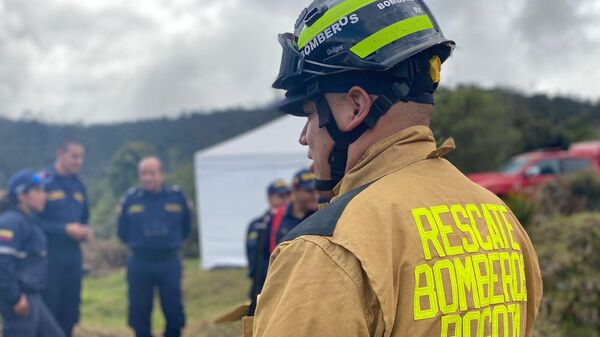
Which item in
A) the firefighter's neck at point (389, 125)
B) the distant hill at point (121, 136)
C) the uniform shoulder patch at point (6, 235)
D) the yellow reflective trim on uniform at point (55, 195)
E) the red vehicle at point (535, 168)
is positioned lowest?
the red vehicle at point (535, 168)

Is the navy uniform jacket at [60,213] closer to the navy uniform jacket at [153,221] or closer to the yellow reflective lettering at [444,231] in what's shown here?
the navy uniform jacket at [153,221]

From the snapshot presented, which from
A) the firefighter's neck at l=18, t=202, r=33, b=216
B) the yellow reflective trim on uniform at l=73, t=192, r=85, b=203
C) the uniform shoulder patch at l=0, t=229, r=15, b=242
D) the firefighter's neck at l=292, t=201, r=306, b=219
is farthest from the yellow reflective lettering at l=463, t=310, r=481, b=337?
the yellow reflective trim on uniform at l=73, t=192, r=85, b=203

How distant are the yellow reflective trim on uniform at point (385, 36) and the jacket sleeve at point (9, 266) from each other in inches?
185

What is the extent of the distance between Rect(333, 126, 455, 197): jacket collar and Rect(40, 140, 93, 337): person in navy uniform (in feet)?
19.9

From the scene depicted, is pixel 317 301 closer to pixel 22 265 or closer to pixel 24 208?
pixel 22 265

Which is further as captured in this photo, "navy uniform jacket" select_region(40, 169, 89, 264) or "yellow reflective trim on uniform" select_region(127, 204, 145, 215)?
"yellow reflective trim on uniform" select_region(127, 204, 145, 215)

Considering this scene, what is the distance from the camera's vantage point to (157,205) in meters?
7.33

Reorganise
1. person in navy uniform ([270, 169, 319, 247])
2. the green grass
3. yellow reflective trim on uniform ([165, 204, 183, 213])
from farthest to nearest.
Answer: the green grass
yellow reflective trim on uniform ([165, 204, 183, 213])
person in navy uniform ([270, 169, 319, 247])

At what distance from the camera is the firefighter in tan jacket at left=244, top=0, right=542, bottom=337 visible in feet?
4.16

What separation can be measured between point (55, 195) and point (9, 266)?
186cm

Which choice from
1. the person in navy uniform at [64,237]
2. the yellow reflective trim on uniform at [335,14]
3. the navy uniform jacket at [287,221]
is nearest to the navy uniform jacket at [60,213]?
the person in navy uniform at [64,237]

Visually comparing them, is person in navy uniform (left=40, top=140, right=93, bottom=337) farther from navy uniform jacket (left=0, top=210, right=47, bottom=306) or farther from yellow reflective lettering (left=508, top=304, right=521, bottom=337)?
yellow reflective lettering (left=508, top=304, right=521, bottom=337)

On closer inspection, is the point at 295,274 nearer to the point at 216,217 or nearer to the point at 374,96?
the point at 374,96

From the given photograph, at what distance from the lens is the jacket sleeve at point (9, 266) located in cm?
536
